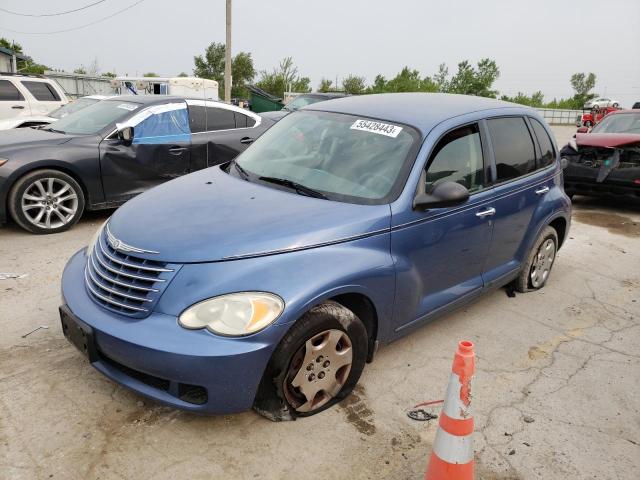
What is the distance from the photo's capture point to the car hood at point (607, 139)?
26.7ft

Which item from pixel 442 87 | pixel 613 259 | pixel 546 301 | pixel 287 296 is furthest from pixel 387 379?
pixel 442 87

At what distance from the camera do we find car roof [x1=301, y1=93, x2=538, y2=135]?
142 inches

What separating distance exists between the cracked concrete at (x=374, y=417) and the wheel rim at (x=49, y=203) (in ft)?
5.44

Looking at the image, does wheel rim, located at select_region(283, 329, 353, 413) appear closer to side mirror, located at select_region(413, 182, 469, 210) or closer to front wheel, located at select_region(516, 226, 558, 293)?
side mirror, located at select_region(413, 182, 469, 210)

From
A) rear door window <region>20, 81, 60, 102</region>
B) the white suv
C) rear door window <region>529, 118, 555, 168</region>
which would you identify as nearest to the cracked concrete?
rear door window <region>529, 118, 555, 168</region>

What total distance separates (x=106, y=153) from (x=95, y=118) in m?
0.82

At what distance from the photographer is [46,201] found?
594cm

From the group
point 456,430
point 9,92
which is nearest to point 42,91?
point 9,92

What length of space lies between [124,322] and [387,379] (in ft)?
5.46

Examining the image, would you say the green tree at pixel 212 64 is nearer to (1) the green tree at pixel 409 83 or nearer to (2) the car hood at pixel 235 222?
(1) the green tree at pixel 409 83

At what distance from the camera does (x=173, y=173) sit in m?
6.84

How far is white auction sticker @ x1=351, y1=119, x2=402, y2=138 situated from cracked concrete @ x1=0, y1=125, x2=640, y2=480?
1.51m

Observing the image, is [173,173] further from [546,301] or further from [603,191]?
[603,191]

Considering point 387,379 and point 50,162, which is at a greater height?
point 50,162
